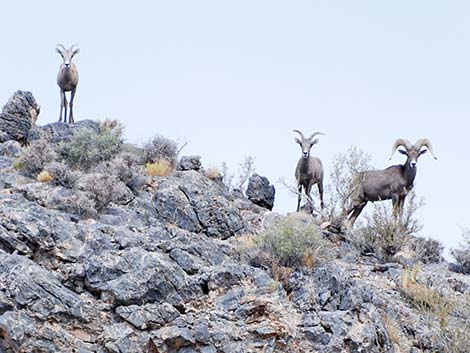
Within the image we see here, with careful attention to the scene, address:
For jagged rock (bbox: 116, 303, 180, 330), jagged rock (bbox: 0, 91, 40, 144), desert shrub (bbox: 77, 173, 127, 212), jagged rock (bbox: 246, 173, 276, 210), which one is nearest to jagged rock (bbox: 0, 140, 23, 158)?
jagged rock (bbox: 0, 91, 40, 144)

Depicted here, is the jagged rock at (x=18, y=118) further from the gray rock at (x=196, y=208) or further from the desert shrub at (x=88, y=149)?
the gray rock at (x=196, y=208)

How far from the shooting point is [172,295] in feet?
35.3

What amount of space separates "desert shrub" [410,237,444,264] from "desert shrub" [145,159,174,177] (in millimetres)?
5671

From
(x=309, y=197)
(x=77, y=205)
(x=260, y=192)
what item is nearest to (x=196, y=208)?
(x=77, y=205)

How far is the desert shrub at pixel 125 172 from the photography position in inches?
594

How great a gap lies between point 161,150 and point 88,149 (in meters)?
1.90

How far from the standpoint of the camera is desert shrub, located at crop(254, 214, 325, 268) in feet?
40.0

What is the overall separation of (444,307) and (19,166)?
874cm

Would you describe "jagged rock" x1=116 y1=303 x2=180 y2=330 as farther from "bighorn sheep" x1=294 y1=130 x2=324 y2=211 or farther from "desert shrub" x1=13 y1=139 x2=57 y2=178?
"bighorn sheep" x1=294 y1=130 x2=324 y2=211

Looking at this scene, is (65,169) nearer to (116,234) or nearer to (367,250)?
(116,234)

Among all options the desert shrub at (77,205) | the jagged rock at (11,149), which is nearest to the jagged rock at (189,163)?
the jagged rock at (11,149)

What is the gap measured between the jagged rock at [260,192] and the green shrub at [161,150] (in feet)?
7.08

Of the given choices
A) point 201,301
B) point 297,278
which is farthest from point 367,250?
point 201,301

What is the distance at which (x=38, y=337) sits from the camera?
9.67m
